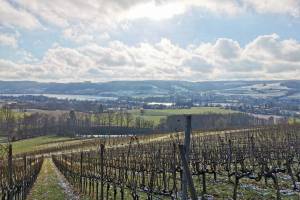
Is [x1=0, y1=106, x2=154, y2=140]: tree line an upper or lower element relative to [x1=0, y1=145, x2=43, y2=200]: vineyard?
lower

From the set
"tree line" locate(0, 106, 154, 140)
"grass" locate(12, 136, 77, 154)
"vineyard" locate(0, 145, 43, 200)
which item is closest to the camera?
"vineyard" locate(0, 145, 43, 200)

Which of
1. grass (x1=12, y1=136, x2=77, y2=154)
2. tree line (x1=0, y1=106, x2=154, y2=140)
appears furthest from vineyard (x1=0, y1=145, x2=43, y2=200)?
tree line (x1=0, y1=106, x2=154, y2=140)

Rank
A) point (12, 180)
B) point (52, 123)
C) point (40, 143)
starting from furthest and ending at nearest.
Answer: point (52, 123), point (40, 143), point (12, 180)

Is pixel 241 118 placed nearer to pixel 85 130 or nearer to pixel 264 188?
pixel 85 130

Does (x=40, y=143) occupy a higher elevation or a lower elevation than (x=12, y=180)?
lower

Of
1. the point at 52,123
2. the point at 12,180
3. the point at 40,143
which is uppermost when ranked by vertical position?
the point at 12,180

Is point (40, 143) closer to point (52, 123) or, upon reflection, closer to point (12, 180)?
point (52, 123)

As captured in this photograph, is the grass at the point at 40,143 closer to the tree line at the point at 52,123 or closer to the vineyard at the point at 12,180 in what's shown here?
the tree line at the point at 52,123

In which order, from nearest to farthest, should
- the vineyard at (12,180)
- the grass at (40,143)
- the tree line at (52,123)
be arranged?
1. the vineyard at (12,180)
2. the grass at (40,143)
3. the tree line at (52,123)

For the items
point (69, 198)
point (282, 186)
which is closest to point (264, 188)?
point (282, 186)

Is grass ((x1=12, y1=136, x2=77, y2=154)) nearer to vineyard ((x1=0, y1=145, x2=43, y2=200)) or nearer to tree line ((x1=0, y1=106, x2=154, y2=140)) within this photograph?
tree line ((x1=0, y1=106, x2=154, y2=140))

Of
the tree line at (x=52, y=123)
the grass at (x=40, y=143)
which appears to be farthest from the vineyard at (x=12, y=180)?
the tree line at (x=52, y=123)

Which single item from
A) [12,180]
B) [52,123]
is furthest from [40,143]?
[12,180]

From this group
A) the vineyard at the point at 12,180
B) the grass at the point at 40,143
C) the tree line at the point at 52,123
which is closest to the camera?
the vineyard at the point at 12,180
